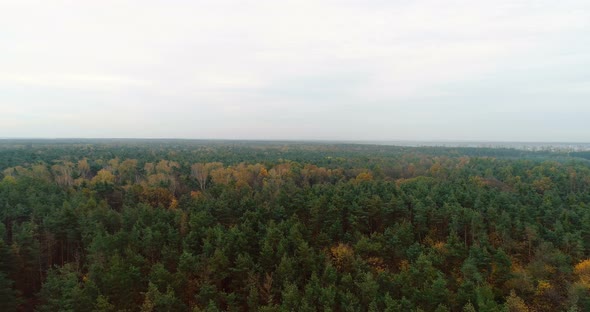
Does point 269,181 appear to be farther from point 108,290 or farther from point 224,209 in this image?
point 108,290

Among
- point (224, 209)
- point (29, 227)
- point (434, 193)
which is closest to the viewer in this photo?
point (29, 227)

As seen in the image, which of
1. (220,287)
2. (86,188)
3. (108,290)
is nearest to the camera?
(108,290)

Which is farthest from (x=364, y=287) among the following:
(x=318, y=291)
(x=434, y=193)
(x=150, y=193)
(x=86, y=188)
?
(x=86, y=188)

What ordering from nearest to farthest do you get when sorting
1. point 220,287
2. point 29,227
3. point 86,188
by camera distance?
1. point 220,287
2. point 29,227
3. point 86,188

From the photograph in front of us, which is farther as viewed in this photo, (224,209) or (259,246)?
(224,209)

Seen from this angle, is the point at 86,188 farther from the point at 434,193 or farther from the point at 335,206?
the point at 434,193

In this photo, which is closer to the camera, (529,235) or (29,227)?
(29,227)

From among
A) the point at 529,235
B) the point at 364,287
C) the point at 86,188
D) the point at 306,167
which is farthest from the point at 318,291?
the point at 306,167

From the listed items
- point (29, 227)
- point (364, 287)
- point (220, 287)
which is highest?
point (29, 227)

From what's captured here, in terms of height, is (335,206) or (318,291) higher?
Answer: (335,206)
